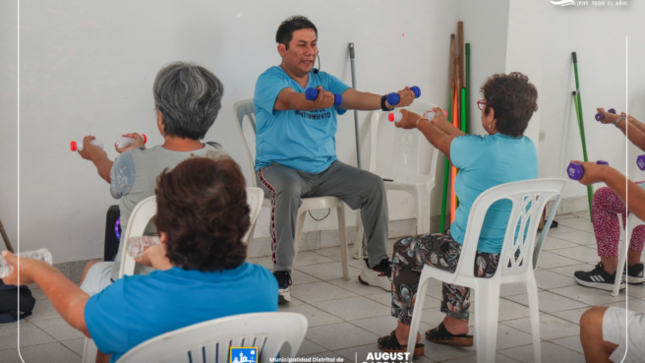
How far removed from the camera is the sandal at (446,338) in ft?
8.15

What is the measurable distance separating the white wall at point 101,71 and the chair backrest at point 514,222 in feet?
5.76

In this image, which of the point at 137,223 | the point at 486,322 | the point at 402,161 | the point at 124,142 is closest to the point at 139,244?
the point at 137,223

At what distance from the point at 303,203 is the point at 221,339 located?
6.30ft

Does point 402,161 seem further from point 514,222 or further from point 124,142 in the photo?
point 124,142

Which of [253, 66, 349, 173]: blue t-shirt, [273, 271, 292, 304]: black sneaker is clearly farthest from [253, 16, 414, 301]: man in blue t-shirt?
[273, 271, 292, 304]: black sneaker

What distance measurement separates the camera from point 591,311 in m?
1.77

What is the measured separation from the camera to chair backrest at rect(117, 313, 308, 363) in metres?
1.12

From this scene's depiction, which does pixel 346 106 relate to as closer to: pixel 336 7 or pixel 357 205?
pixel 357 205

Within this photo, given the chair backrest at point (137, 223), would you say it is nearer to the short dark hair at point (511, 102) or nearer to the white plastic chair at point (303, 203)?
the short dark hair at point (511, 102)

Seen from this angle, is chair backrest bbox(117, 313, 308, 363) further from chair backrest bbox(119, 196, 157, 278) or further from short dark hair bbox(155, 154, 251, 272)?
chair backrest bbox(119, 196, 157, 278)

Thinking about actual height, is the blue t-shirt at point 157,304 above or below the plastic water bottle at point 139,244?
below

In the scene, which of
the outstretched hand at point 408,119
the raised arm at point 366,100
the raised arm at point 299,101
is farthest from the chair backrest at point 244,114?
the outstretched hand at point 408,119


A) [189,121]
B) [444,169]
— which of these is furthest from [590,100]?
[189,121]

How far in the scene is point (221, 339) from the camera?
1166mm
